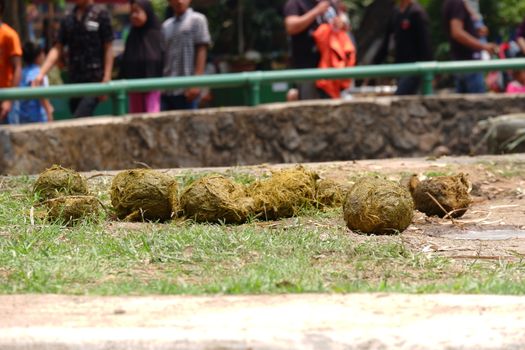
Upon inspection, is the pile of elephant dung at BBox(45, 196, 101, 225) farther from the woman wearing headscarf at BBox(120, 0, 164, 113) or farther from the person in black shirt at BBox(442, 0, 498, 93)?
the person in black shirt at BBox(442, 0, 498, 93)

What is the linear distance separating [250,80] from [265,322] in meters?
7.37

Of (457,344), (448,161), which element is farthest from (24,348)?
(448,161)

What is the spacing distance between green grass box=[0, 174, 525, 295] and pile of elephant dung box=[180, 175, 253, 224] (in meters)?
0.09

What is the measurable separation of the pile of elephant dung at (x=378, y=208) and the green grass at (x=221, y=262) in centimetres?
12

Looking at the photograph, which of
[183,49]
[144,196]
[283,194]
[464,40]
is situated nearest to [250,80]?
[183,49]

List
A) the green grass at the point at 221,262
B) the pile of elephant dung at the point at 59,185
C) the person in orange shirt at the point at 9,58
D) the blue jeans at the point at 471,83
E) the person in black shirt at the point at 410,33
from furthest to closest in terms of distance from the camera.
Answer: the person in black shirt at the point at 410,33, the blue jeans at the point at 471,83, the person in orange shirt at the point at 9,58, the pile of elephant dung at the point at 59,185, the green grass at the point at 221,262

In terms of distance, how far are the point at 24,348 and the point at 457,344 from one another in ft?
4.91

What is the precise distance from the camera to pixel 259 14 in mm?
25812

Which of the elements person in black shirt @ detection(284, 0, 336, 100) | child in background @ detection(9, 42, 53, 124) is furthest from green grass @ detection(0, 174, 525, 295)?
child in background @ detection(9, 42, 53, 124)

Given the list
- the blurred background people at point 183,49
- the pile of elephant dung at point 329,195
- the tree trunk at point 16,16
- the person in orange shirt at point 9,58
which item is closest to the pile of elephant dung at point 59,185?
the pile of elephant dung at point 329,195

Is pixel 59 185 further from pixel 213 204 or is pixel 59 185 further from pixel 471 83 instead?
pixel 471 83

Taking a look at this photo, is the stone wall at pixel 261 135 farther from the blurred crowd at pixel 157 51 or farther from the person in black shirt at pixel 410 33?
the person in black shirt at pixel 410 33

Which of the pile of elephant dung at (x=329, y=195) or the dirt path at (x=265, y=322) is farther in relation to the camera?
the pile of elephant dung at (x=329, y=195)

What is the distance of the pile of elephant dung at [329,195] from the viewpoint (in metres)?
7.14
